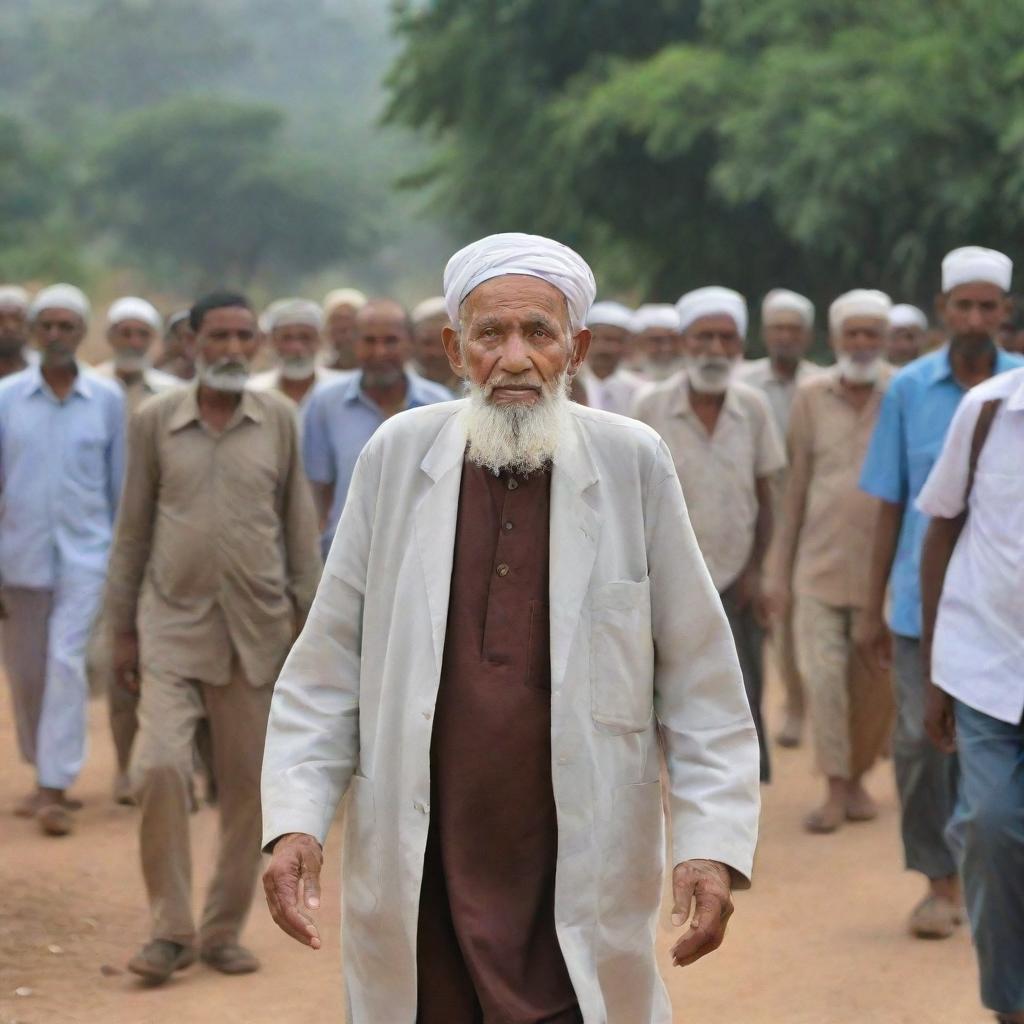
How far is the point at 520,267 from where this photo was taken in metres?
4.09

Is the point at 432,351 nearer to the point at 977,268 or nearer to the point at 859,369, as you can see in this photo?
the point at 859,369

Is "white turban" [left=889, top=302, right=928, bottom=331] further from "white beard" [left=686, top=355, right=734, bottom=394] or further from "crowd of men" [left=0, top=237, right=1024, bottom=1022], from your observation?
"white beard" [left=686, top=355, right=734, bottom=394]

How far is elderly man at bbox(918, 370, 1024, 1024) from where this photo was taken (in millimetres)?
5449

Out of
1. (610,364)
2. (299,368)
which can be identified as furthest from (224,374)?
(610,364)

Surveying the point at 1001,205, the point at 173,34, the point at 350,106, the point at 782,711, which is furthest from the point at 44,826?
the point at 350,106

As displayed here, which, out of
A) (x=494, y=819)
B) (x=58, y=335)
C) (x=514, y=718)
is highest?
(x=58, y=335)

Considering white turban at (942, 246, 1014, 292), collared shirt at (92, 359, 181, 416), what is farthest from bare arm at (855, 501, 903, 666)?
collared shirt at (92, 359, 181, 416)

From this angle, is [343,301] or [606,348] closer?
→ [606,348]

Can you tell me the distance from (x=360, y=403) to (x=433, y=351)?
1.82m

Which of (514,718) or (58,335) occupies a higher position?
(58,335)

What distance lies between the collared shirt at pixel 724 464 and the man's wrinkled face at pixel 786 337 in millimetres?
3188

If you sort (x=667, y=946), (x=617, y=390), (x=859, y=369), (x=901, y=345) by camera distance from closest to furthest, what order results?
(x=667, y=946) < (x=859, y=369) < (x=617, y=390) < (x=901, y=345)

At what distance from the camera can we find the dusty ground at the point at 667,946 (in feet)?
22.1

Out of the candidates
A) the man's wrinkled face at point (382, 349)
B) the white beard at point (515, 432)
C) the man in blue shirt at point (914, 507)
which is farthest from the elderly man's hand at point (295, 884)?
the man's wrinkled face at point (382, 349)
